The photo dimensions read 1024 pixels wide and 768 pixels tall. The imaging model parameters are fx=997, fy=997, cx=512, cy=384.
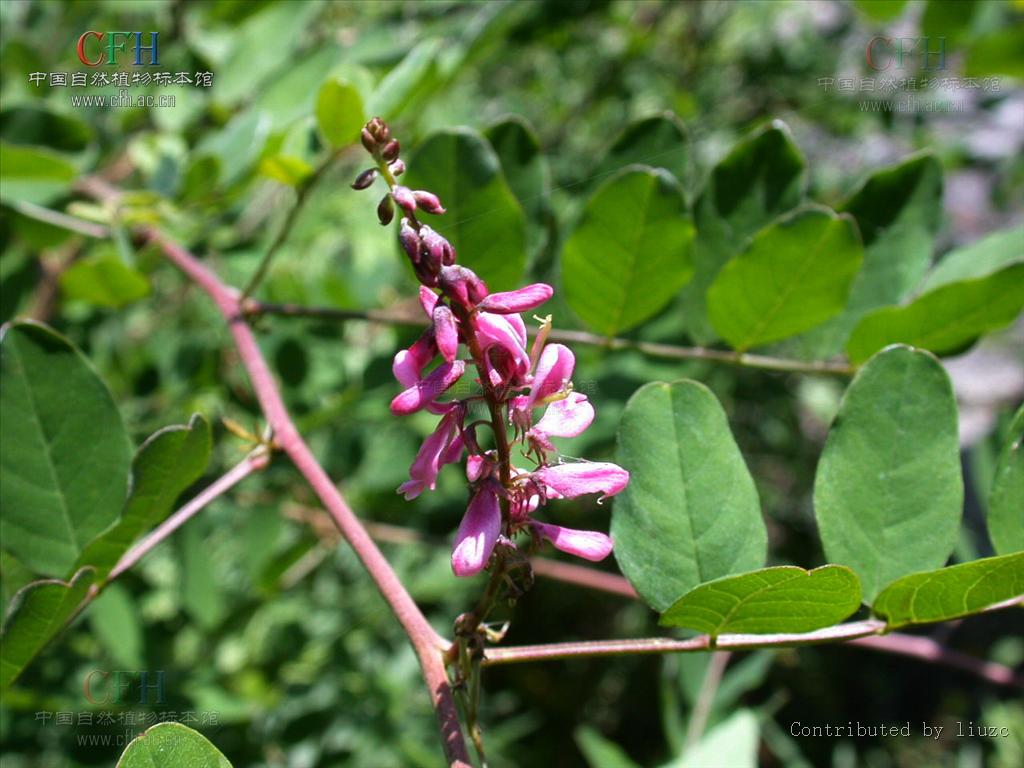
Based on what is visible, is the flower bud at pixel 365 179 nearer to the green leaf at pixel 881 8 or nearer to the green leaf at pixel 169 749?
the green leaf at pixel 169 749

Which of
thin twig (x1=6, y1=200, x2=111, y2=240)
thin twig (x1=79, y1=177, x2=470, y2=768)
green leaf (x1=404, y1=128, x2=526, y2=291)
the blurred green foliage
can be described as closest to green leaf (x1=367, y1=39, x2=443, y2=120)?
the blurred green foliage

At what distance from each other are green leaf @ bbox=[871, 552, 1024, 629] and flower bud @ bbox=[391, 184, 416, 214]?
0.33 meters

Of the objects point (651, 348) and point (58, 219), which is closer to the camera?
point (651, 348)

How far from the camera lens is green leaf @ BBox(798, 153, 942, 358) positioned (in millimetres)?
815

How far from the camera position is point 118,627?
45.2 inches

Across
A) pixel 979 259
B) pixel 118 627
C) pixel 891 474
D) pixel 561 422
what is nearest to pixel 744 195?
pixel 979 259

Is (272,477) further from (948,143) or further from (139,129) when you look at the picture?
(948,143)

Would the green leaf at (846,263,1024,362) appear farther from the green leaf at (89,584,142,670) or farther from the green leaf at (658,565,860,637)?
the green leaf at (89,584,142,670)

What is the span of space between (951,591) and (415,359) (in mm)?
313

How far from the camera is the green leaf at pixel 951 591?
1.67ft

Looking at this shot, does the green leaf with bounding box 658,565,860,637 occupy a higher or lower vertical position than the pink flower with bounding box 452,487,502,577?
lower

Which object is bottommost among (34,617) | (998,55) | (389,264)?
(34,617)

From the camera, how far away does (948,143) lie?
190 cm

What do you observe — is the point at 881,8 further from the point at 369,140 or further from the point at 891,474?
the point at 369,140
